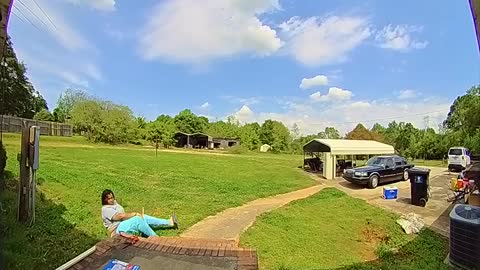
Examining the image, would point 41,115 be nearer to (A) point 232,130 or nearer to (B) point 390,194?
(B) point 390,194

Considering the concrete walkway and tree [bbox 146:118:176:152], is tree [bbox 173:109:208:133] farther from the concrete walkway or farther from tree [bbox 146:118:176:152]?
the concrete walkway

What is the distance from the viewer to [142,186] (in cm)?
1066

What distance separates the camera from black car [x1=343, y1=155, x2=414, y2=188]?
42.2 feet

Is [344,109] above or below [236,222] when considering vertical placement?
above

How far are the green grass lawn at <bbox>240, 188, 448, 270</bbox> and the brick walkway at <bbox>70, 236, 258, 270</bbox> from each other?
0.99m

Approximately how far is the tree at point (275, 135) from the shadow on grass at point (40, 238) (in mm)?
46196

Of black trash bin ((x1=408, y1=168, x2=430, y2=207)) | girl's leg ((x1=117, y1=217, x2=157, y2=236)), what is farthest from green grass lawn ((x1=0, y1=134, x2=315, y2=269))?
black trash bin ((x1=408, y1=168, x2=430, y2=207))

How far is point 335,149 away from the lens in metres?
16.8

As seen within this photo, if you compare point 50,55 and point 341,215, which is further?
point 341,215

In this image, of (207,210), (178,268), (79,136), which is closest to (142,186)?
(207,210)

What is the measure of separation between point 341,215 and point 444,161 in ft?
78.5

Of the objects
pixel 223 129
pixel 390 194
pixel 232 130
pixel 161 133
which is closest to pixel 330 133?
pixel 232 130

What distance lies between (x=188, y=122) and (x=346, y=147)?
113 ft

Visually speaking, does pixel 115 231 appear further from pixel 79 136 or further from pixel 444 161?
pixel 444 161
